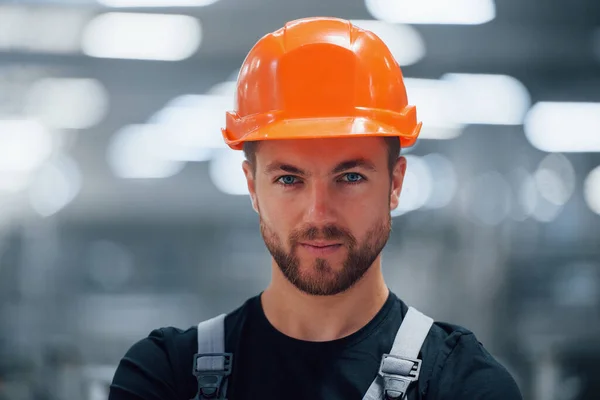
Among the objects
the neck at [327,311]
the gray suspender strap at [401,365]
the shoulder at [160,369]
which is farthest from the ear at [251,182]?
the gray suspender strap at [401,365]

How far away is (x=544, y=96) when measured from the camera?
3.46m

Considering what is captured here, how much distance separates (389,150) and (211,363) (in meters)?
0.52

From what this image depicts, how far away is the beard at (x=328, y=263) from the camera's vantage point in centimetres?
127

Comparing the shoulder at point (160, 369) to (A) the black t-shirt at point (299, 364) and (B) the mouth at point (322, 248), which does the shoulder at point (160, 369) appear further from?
(B) the mouth at point (322, 248)

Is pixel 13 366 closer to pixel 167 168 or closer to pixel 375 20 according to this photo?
pixel 167 168

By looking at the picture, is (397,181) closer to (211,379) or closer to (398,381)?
(398,381)

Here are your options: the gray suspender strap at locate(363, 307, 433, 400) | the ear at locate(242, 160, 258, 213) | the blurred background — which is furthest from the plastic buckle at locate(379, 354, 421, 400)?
the blurred background

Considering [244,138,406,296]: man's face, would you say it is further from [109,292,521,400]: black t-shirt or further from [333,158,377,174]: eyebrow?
[109,292,521,400]: black t-shirt

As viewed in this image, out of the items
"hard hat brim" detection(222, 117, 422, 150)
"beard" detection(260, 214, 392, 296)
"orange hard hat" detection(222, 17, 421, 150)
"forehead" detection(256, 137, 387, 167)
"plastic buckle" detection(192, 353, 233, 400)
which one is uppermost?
"orange hard hat" detection(222, 17, 421, 150)

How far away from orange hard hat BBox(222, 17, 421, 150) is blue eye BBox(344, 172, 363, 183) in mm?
79

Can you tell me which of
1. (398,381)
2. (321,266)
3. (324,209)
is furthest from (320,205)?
(398,381)

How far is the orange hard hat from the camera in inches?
51.6

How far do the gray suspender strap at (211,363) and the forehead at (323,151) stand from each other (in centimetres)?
33

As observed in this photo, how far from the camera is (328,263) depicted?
1.27 meters
